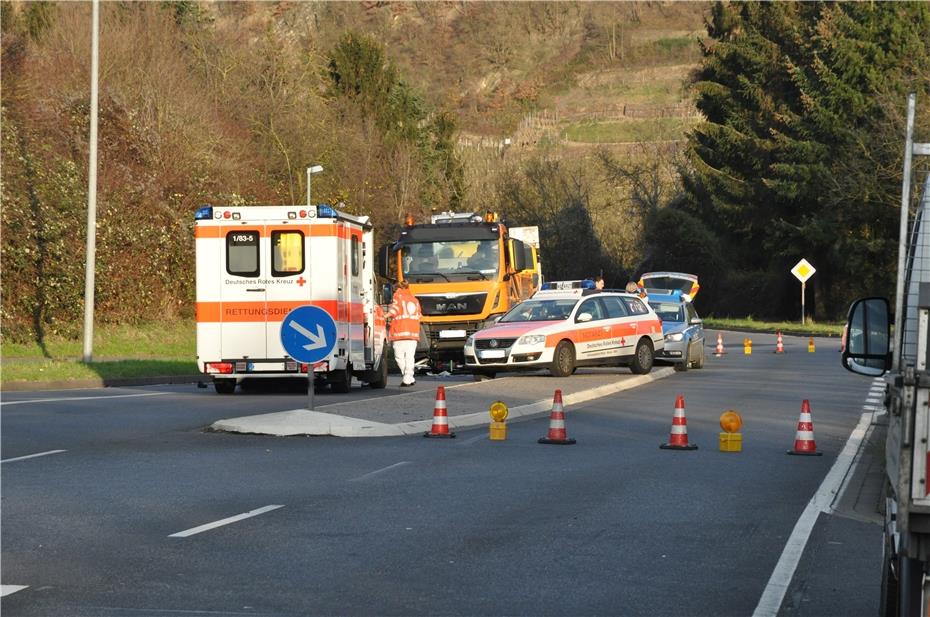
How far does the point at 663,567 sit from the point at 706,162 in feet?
240

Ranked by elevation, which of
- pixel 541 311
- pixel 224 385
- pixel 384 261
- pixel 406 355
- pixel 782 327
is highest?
pixel 384 261

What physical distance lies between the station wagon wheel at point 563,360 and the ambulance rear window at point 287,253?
5.56 meters

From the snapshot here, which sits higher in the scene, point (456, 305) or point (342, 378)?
point (456, 305)

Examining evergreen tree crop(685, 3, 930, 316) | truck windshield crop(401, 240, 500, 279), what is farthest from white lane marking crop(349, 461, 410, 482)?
evergreen tree crop(685, 3, 930, 316)

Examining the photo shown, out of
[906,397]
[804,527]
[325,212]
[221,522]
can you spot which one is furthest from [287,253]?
[906,397]

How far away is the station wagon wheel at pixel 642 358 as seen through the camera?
1157 inches

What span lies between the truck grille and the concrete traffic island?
20.0ft

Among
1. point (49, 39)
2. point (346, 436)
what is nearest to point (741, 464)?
point (346, 436)

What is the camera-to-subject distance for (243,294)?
24.5 m

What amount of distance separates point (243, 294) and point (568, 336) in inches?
256

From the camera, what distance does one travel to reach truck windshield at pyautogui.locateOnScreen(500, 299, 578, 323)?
1125 inches

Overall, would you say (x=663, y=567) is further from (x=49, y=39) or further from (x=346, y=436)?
(x=49, y=39)

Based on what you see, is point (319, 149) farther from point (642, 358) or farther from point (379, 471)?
point (379, 471)

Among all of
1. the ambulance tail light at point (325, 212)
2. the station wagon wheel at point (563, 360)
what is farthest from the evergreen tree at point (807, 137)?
the ambulance tail light at point (325, 212)
